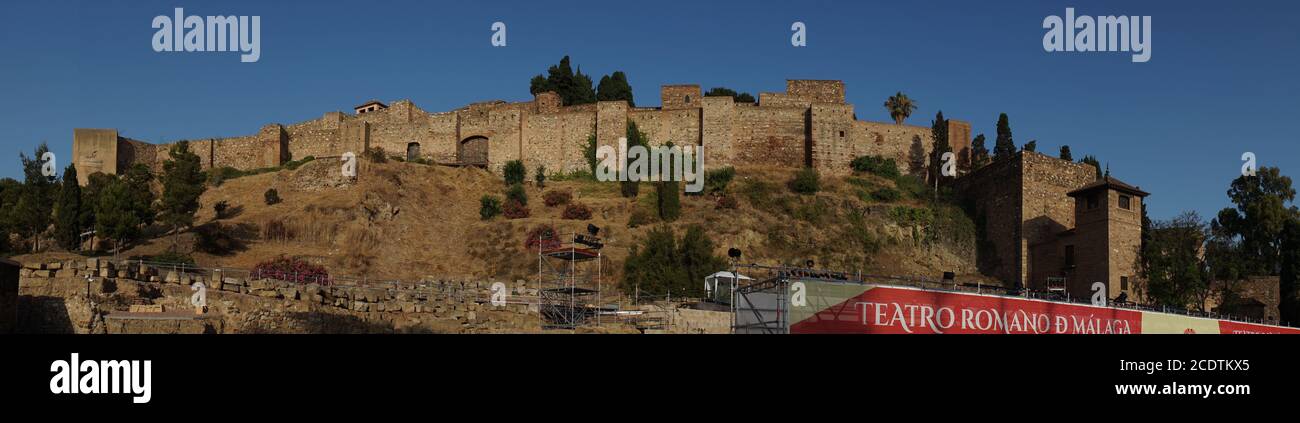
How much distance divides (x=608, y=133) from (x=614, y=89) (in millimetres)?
7850

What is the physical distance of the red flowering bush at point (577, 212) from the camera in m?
46.1

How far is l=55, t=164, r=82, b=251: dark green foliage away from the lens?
38.8 m

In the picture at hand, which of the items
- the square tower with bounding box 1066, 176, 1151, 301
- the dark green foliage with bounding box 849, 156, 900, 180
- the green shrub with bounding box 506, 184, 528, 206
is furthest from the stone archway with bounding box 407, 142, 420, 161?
the square tower with bounding box 1066, 176, 1151, 301

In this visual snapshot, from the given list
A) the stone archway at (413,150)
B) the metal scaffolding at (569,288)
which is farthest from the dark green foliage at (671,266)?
the stone archway at (413,150)

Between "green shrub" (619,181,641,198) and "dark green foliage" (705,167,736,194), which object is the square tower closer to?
"dark green foliage" (705,167,736,194)

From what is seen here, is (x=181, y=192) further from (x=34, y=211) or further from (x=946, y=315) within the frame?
(x=946, y=315)

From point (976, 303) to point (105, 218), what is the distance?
28795 mm

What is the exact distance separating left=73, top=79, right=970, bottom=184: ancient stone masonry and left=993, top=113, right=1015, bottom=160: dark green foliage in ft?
5.98

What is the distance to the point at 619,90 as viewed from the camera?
60.7m

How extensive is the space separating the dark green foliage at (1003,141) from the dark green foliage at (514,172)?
74.5 feet

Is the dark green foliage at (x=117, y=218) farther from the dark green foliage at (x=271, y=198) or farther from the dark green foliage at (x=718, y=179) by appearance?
the dark green foliage at (x=718, y=179)

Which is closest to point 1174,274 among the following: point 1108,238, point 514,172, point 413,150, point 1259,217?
point 1108,238
